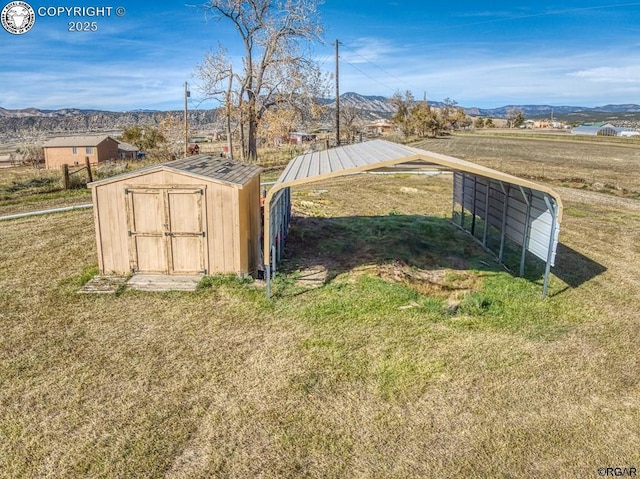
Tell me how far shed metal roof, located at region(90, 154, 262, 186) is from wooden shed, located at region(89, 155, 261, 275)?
0.07 feet

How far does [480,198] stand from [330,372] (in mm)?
7525

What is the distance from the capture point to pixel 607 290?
825cm

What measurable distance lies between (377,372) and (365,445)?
1284mm

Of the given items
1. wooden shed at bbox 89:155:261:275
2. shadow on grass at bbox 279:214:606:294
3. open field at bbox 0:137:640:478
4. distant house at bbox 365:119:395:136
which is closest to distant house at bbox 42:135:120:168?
distant house at bbox 365:119:395:136

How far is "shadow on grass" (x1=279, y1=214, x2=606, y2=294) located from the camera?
9289 mm

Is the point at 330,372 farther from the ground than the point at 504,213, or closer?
closer

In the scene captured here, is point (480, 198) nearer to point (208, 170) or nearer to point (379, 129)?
point (208, 170)

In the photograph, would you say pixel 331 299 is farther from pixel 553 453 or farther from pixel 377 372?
pixel 553 453

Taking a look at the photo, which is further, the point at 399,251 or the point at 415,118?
the point at 415,118

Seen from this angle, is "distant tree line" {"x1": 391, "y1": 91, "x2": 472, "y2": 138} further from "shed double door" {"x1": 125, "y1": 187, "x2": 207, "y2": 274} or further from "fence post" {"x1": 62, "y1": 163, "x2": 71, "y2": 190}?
"shed double door" {"x1": 125, "y1": 187, "x2": 207, "y2": 274}

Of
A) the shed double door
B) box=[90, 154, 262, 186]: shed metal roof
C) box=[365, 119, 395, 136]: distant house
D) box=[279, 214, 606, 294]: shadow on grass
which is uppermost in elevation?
box=[365, 119, 395, 136]: distant house

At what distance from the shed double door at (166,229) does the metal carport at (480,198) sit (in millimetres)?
1359

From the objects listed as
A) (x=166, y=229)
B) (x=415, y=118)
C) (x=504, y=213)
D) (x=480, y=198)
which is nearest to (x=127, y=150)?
(x=415, y=118)

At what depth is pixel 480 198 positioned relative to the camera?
1139cm
